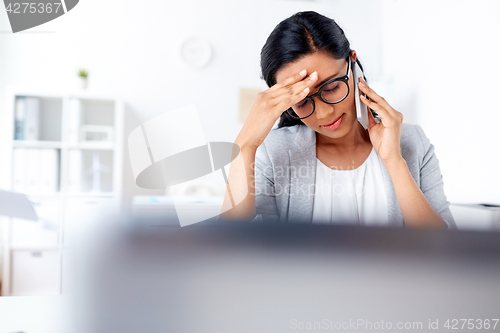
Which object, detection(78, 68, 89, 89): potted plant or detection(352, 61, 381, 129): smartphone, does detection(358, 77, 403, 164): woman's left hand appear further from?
detection(78, 68, 89, 89): potted plant

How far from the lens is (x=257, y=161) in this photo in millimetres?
940

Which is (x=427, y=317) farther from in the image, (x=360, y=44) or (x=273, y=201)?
(x=360, y=44)

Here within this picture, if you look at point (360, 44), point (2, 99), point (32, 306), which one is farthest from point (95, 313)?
point (360, 44)

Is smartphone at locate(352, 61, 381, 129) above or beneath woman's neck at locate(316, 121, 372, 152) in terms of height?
above

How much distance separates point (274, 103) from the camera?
0.76 m

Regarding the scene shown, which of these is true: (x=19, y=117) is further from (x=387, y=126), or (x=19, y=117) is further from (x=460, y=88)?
A: (x=460, y=88)

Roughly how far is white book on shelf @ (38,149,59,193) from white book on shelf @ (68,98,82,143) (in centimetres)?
17

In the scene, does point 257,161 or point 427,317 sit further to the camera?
point 257,161

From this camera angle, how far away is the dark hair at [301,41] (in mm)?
854

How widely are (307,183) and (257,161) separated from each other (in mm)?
139

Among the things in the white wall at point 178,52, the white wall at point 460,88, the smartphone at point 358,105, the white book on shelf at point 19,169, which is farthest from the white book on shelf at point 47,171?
the white wall at point 460,88

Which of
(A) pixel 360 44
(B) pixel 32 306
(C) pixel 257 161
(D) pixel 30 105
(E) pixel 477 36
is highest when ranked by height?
(A) pixel 360 44

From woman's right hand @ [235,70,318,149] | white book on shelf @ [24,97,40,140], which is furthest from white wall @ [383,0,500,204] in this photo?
white book on shelf @ [24,97,40,140]

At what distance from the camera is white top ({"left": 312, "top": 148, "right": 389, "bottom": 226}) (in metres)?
0.92
